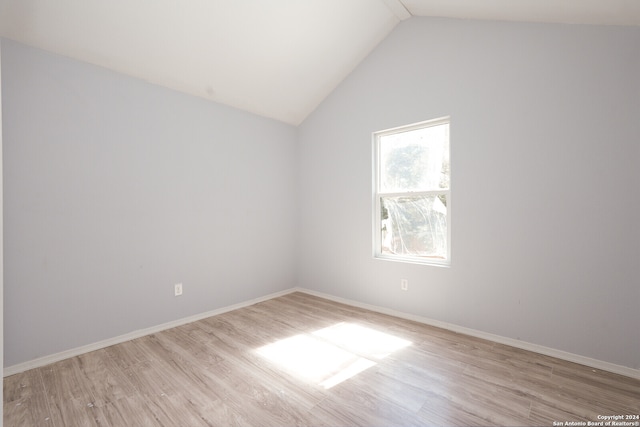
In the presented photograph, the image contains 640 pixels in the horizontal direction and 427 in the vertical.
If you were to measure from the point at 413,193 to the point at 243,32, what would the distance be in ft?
7.33

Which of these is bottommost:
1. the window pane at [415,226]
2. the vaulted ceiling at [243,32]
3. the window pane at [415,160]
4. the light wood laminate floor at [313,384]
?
the light wood laminate floor at [313,384]

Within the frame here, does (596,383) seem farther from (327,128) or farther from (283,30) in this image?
(283,30)

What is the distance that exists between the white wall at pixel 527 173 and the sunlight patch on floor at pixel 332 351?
672 mm

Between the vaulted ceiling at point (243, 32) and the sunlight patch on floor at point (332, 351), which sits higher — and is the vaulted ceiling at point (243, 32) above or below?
above

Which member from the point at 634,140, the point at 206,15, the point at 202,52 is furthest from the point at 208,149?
the point at 634,140

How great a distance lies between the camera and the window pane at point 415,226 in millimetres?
3066

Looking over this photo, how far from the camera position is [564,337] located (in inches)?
93.4

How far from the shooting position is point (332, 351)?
2510mm

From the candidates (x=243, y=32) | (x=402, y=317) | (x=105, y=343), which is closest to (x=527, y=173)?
(x=402, y=317)

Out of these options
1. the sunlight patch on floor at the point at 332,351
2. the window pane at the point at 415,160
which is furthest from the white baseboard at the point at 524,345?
the window pane at the point at 415,160

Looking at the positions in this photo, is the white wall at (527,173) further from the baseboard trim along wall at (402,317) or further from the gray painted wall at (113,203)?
the gray painted wall at (113,203)

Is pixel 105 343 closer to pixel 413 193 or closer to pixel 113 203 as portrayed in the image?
pixel 113 203

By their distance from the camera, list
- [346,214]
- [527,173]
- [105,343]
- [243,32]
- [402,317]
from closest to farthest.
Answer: [527,173] < [105,343] < [243,32] < [402,317] < [346,214]

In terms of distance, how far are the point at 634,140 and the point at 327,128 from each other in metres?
2.80
